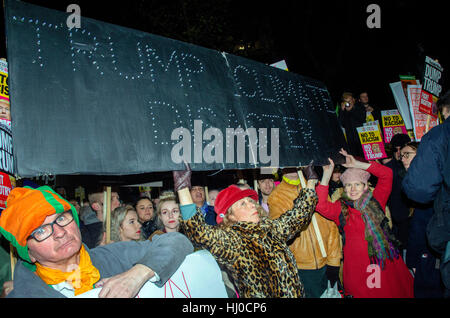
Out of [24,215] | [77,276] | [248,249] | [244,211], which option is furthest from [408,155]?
[24,215]

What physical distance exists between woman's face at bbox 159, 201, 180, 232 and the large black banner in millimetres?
1375

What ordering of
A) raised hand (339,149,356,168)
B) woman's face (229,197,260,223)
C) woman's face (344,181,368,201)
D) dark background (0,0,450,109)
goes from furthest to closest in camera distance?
dark background (0,0,450,109) < raised hand (339,149,356,168) < woman's face (344,181,368,201) < woman's face (229,197,260,223)

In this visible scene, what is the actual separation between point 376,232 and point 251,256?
5.48 feet

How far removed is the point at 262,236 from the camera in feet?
7.78

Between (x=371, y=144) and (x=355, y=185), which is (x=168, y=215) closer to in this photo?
(x=355, y=185)

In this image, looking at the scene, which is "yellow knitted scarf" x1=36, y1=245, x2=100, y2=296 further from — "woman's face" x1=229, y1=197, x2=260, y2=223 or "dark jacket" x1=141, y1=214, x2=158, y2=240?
"dark jacket" x1=141, y1=214, x2=158, y2=240

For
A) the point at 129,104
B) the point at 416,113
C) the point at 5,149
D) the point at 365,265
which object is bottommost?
the point at 365,265

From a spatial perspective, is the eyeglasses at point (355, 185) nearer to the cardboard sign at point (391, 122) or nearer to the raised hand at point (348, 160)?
the raised hand at point (348, 160)

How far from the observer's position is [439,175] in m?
2.35

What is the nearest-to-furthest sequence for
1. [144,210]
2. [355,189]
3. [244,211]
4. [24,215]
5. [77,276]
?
[24,215], [77,276], [244,211], [355,189], [144,210]

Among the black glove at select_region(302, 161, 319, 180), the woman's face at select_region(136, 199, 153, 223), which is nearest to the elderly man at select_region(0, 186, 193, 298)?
the black glove at select_region(302, 161, 319, 180)

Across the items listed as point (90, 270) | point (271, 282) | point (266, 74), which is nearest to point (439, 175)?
point (271, 282)

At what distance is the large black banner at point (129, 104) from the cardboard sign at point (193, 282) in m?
0.68

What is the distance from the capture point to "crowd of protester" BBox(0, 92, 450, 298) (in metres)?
1.80
